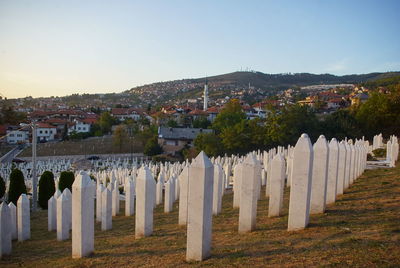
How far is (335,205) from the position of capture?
8258mm

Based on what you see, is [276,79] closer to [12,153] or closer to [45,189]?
[12,153]

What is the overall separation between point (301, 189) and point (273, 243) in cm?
126

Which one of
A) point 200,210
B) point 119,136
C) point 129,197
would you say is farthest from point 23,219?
point 119,136

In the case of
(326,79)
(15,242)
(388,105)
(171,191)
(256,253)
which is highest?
(326,79)

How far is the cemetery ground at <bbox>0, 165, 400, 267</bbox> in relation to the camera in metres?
5.17

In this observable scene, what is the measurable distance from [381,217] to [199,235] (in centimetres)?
383

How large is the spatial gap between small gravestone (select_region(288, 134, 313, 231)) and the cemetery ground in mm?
219

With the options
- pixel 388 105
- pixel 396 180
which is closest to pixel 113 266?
pixel 396 180

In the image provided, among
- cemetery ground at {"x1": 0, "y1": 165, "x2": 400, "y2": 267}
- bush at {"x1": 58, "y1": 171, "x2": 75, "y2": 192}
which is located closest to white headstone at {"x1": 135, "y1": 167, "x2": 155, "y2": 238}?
cemetery ground at {"x1": 0, "y1": 165, "x2": 400, "y2": 267}

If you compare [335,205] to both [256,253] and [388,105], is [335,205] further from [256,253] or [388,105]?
[388,105]

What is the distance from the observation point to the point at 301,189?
6.59m

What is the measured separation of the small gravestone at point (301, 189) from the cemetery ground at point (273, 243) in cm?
22

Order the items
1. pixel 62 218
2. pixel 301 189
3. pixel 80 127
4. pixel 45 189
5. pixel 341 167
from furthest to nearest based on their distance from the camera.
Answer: pixel 80 127, pixel 45 189, pixel 62 218, pixel 341 167, pixel 301 189

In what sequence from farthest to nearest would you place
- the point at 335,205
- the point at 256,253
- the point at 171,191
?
the point at 171,191
the point at 335,205
the point at 256,253
